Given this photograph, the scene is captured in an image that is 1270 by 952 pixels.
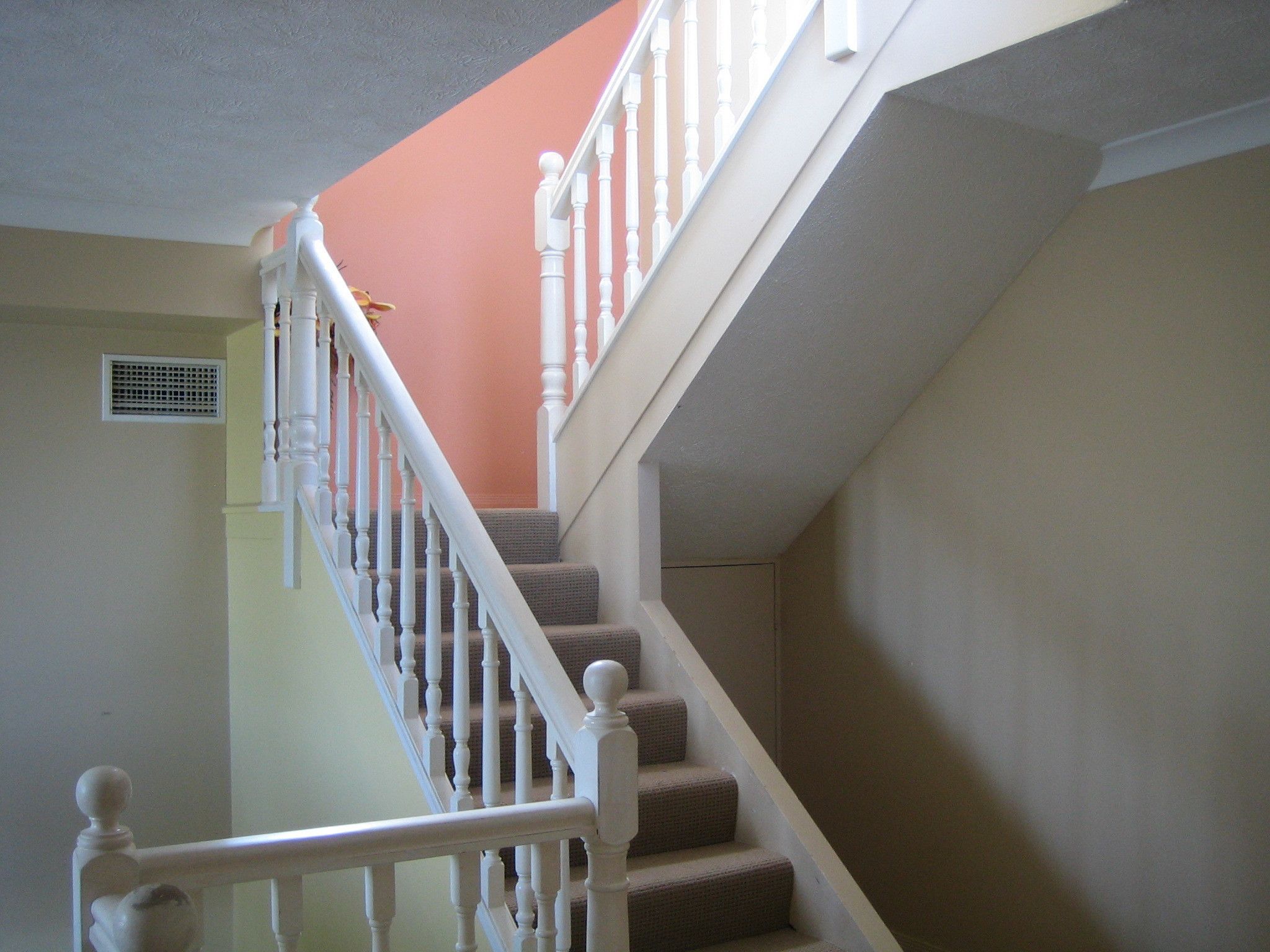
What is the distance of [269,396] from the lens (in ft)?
12.8

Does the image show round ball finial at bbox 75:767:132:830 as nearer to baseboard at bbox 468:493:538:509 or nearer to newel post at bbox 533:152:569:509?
newel post at bbox 533:152:569:509

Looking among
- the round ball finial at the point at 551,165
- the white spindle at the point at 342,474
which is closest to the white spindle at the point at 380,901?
the white spindle at the point at 342,474

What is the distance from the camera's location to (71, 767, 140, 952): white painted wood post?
5.13ft

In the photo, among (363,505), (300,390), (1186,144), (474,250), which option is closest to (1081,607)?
(1186,144)

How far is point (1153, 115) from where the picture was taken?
113 inches

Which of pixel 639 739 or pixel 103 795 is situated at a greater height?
pixel 103 795

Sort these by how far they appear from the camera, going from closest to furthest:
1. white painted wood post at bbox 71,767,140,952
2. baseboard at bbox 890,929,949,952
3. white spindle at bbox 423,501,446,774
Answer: white painted wood post at bbox 71,767,140,952, white spindle at bbox 423,501,446,774, baseboard at bbox 890,929,949,952

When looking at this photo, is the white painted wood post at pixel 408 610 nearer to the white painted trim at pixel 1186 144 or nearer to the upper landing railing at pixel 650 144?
the upper landing railing at pixel 650 144

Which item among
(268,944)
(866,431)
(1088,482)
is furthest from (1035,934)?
(268,944)

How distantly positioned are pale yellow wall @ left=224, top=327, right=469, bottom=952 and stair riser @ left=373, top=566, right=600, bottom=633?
0.30 meters

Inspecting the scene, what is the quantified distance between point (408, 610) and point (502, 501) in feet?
7.41

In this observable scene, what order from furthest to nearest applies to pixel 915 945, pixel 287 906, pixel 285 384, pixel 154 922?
1. pixel 915 945
2. pixel 285 384
3. pixel 287 906
4. pixel 154 922

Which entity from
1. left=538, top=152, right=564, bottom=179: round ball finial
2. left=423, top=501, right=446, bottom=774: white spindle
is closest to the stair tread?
left=423, top=501, right=446, bottom=774: white spindle

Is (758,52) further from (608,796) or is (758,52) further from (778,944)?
(778,944)
